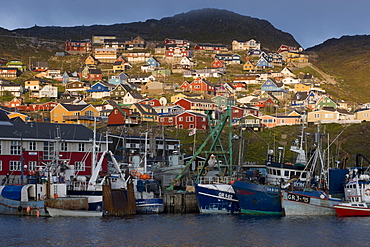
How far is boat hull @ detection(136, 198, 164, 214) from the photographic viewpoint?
204ft

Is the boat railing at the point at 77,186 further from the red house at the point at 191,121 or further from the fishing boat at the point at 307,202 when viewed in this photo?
the red house at the point at 191,121

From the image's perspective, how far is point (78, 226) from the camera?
169 ft

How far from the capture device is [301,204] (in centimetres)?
6069

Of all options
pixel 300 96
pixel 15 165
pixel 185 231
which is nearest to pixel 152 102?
pixel 300 96

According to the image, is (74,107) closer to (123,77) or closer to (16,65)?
(123,77)

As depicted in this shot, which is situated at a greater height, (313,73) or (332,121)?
(313,73)

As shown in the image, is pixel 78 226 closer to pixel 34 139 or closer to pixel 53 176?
pixel 53 176

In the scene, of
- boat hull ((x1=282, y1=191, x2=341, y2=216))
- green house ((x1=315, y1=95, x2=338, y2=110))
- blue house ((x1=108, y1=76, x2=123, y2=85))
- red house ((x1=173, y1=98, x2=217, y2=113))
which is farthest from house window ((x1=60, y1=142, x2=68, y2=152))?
blue house ((x1=108, y1=76, x2=123, y2=85))

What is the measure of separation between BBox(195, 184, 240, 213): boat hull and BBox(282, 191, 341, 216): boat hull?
5.44m

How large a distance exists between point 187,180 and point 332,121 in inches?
2374

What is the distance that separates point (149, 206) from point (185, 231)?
12.8 metres

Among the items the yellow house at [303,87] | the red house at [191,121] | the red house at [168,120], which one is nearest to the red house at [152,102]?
the red house at [168,120]

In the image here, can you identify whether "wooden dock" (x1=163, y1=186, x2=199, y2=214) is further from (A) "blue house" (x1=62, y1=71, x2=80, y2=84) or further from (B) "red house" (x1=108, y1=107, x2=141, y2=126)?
(A) "blue house" (x1=62, y1=71, x2=80, y2=84)

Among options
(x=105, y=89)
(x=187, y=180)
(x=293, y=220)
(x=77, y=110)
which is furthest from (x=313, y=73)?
(x=293, y=220)
